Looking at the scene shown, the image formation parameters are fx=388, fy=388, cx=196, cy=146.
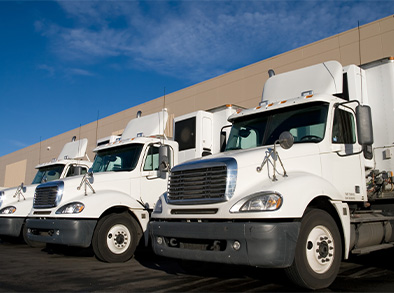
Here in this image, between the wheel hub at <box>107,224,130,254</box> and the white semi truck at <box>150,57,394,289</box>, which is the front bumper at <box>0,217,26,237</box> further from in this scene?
the white semi truck at <box>150,57,394,289</box>

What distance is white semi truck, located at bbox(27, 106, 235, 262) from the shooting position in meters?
7.37

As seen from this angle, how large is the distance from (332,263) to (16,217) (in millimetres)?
8384

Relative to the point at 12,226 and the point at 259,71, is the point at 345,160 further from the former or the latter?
the point at 259,71

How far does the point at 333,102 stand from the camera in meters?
6.01

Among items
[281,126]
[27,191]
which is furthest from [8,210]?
[281,126]

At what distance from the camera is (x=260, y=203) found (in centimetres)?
461

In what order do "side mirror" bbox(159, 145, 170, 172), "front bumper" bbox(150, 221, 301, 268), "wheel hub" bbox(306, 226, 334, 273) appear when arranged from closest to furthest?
"front bumper" bbox(150, 221, 301, 268)
"wheel hub" bbox(306, 226, 334, 273)
"side mirror" bbox(159, 145, 170, 172)

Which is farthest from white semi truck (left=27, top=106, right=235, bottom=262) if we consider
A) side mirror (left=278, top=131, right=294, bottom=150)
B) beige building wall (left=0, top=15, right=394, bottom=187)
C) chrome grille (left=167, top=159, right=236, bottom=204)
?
beige building wall (left=0, top=15, right=394, bottom=187)

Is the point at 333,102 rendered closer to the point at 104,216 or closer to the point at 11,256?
the point at 104,216

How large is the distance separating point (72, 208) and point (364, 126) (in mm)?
5323

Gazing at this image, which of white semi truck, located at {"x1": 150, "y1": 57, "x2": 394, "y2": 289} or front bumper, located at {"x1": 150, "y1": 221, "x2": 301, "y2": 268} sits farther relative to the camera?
white semi truck, located at {"x1": 150, "y1": 57, "x2": 394, "y2": 289}

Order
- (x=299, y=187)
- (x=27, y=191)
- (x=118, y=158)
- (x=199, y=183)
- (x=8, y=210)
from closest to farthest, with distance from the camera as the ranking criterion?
(x=299, y=187), (x=199, y=183), (x=118, y=158), (x=8, y=210), (x=27, y=191)

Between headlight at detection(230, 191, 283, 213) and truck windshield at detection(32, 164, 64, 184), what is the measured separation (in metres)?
8.22

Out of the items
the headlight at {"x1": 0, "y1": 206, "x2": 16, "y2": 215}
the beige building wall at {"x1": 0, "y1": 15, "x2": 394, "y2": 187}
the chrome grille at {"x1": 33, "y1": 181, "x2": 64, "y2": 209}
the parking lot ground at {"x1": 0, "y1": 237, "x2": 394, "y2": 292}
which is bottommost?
the parking lot ground at {"x1": 0, "y1": 237, "x2": 394, "y2": 292}
